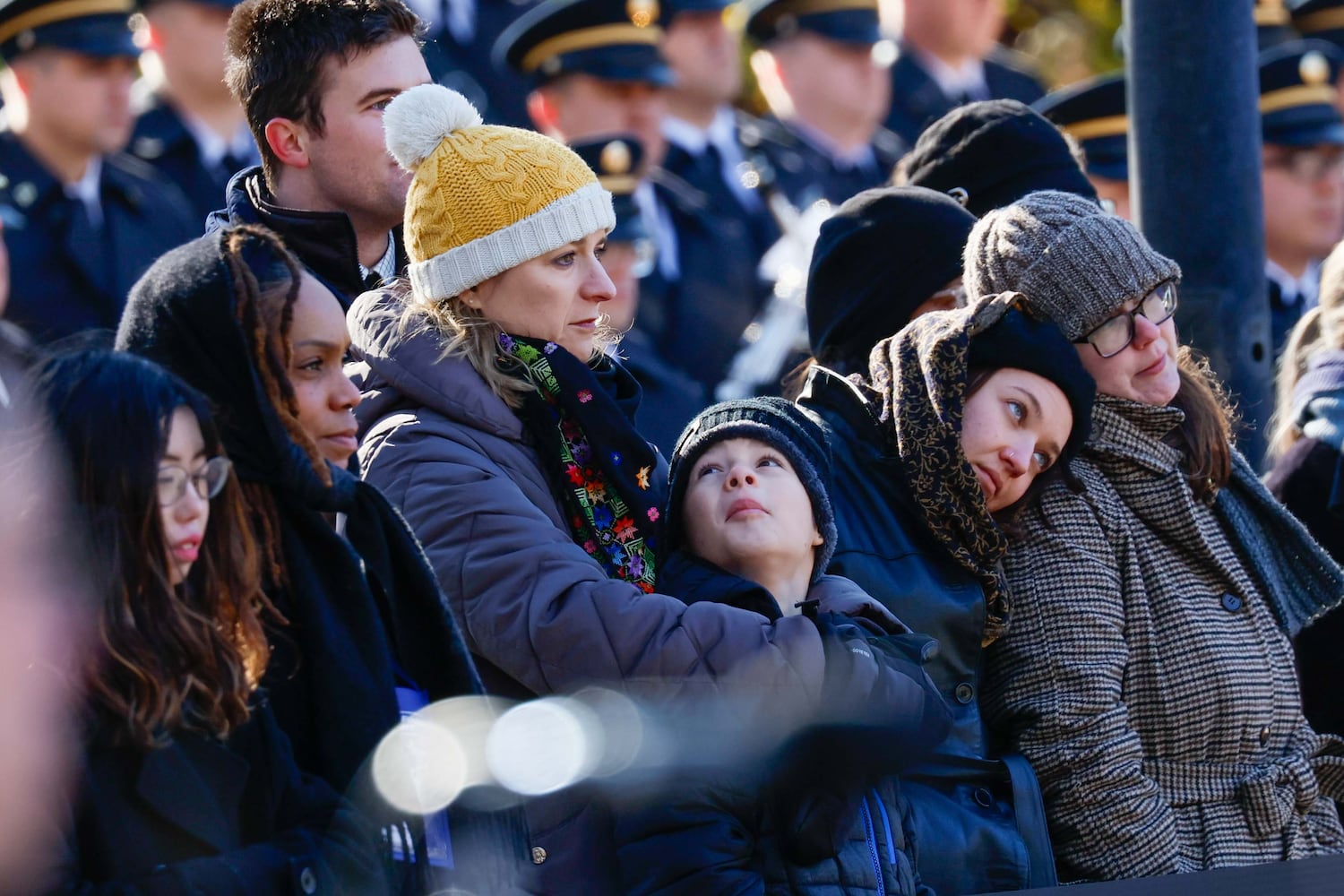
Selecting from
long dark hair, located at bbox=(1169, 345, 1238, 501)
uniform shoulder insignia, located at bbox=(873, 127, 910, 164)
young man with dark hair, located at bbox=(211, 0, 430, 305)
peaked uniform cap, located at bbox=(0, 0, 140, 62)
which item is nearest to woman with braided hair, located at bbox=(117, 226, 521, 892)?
young man with dark hair, located at bbox=(211, 0, 430, 305)

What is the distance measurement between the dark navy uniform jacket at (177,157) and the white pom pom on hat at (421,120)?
3685 millimetres

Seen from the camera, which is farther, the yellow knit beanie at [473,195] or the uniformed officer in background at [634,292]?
the uniformed officer in background at [634,292]

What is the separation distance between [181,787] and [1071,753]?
5.23 ft

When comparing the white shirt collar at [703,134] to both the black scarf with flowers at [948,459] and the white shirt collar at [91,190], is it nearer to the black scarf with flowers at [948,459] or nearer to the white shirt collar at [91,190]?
the white shirt collar at [91,190]

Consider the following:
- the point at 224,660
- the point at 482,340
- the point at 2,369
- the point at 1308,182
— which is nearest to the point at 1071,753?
the point at 482,340

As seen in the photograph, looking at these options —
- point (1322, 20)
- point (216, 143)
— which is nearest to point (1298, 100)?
point (1322, 20)

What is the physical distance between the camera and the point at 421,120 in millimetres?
3412

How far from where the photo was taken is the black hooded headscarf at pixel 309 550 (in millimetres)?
2660

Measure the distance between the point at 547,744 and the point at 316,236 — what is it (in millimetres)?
1138

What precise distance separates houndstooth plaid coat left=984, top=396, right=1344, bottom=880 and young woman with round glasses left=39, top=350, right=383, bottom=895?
4.41 feet

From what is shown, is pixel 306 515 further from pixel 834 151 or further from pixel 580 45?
pixel 834 151

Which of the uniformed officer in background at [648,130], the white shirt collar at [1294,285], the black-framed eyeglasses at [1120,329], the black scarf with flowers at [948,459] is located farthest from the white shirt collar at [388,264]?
the white shirt collar at [1294,285]

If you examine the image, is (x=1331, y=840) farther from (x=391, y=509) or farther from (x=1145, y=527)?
(x=391, y=509)

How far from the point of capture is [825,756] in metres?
2.99
